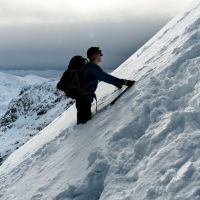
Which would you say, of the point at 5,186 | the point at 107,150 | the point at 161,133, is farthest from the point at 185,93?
the point at 5,186

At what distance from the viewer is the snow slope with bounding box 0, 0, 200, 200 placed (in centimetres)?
779

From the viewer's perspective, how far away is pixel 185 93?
9.25m

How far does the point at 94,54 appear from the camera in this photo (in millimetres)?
10828

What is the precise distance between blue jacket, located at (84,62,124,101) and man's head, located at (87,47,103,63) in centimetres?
12

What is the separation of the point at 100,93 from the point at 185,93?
4.19 m

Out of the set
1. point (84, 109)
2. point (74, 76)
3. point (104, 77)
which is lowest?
point (84, 109)

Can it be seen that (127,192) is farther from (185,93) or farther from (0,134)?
(0,134)

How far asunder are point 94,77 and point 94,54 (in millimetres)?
523

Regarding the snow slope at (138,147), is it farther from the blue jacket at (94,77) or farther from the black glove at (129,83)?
the blue jacket at (94,77)

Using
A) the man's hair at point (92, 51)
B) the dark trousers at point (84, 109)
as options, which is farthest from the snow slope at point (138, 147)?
the man's hair at point (92, 51)

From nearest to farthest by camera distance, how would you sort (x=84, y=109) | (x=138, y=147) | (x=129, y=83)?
(x=138, y=147) < (x=129, y=83) < (x=84, y=109)

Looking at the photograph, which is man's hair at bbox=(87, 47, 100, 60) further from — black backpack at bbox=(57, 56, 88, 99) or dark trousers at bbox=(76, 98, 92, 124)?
dark trousers at bbox=(76, 98, 92, 124)

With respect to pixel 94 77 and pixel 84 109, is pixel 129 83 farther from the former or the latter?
pixel 84 109

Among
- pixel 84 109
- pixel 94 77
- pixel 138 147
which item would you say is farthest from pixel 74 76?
pixel 138 147
